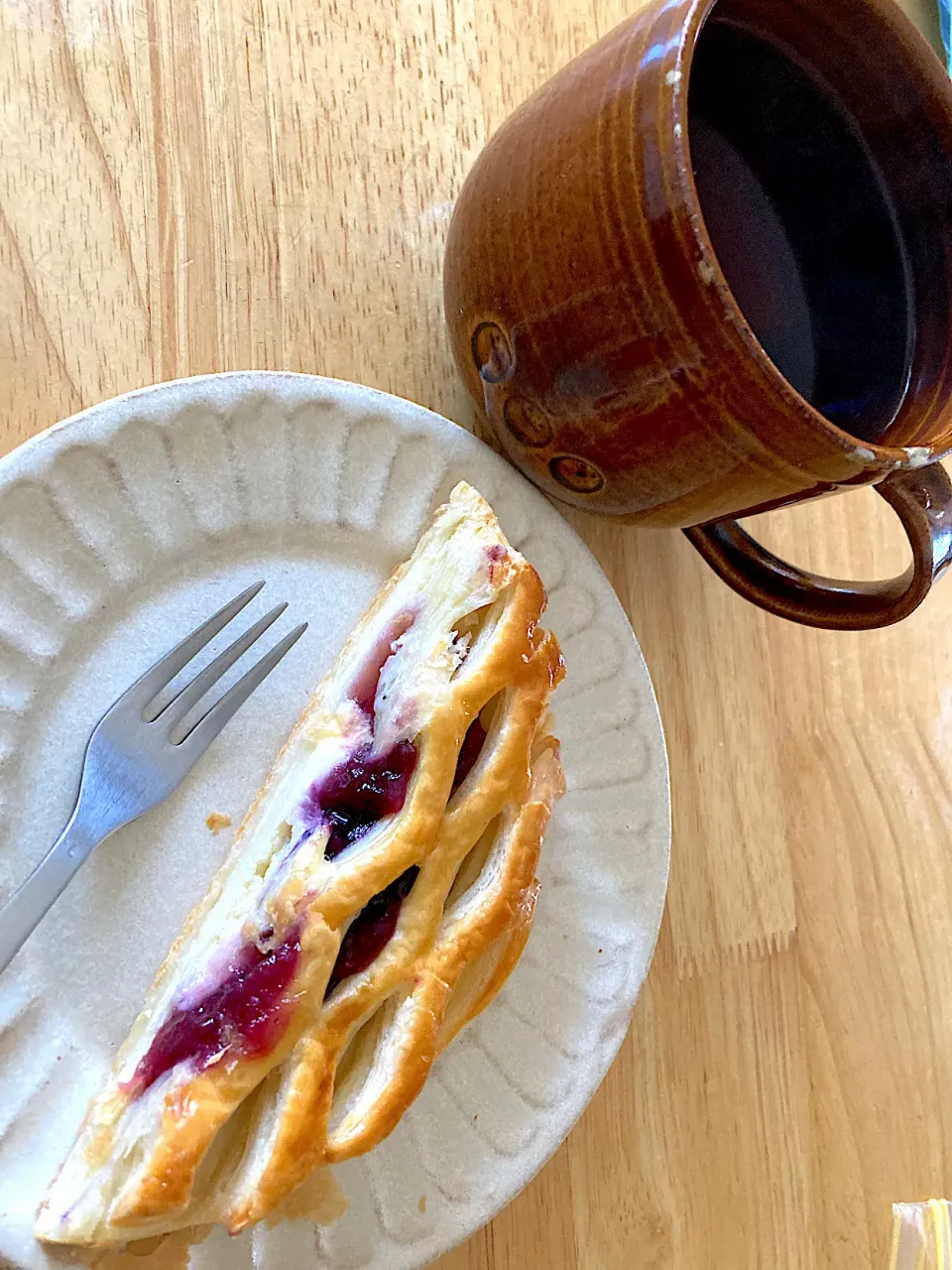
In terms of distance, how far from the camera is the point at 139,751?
2.31ft

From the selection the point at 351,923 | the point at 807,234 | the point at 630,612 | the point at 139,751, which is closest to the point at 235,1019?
the point at 351,923

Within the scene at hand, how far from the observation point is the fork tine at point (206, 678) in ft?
2.35

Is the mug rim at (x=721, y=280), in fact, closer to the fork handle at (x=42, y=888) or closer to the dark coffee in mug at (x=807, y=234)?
the dark coffee in mug at (x=807, y=234)

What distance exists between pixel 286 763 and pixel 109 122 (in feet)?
1.75

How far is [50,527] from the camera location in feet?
2.28

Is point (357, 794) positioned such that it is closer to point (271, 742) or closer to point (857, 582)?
point (271, 742)

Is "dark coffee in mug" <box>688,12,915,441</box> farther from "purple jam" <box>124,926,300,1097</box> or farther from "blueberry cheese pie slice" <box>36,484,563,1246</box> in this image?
"purple jam" <box>124,926,300,1097</box>

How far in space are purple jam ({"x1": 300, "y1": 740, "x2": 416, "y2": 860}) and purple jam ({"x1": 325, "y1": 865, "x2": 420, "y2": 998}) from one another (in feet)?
0.15

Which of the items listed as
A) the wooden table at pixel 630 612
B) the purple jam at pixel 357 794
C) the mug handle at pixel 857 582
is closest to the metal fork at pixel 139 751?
the purple jam at pixel 357 794

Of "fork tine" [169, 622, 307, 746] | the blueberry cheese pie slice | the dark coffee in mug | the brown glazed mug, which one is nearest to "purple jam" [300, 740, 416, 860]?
the blueberry cheese pie slice

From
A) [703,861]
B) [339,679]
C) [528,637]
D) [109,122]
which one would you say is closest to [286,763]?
[339,679]

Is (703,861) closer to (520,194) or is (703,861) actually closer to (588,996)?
(588,996)

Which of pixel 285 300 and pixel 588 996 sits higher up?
pixel 285 300

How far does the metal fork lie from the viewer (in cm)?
65
